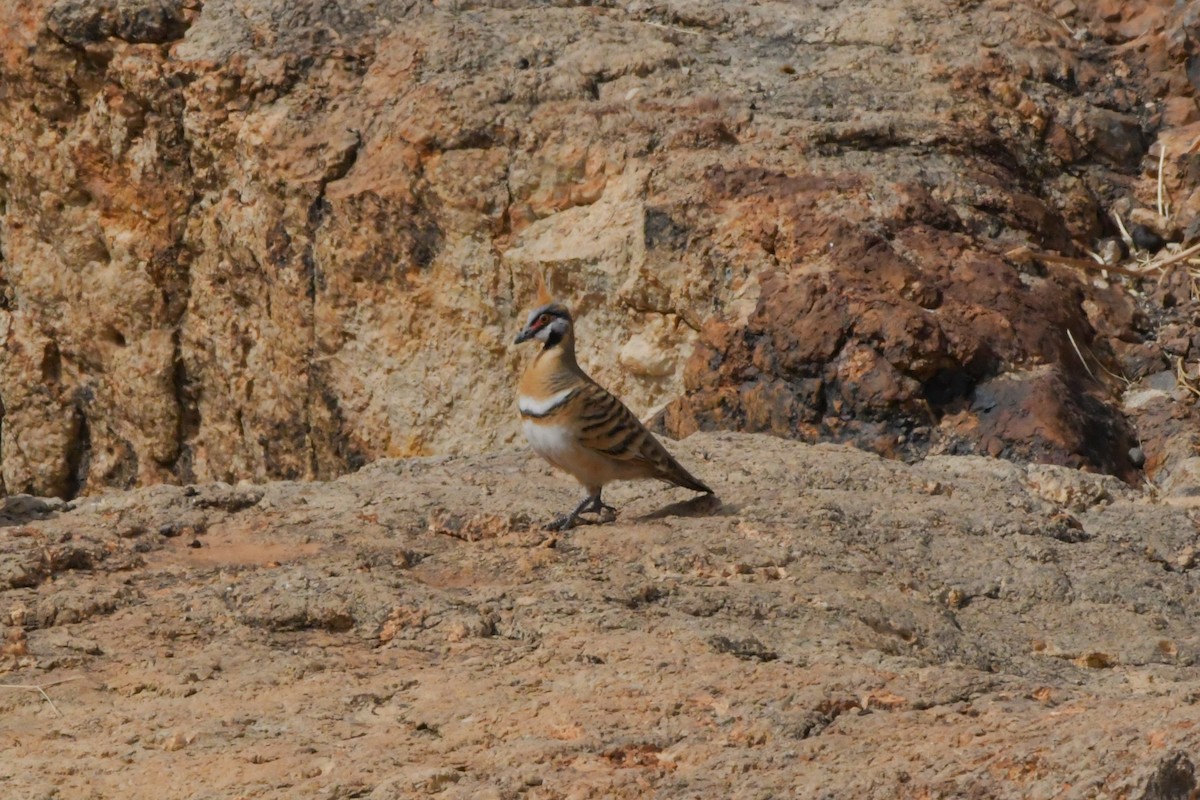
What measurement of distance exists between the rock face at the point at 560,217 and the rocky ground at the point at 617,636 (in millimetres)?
873

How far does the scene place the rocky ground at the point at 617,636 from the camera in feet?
12.4

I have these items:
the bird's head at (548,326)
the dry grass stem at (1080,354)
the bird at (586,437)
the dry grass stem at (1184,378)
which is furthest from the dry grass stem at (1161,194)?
the bird's head at (548,326)

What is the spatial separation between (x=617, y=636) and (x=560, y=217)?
172 inches

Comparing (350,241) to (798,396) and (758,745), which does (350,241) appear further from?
(758,745)

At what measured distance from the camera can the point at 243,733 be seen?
411 cm

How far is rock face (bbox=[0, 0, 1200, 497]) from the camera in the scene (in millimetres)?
7742

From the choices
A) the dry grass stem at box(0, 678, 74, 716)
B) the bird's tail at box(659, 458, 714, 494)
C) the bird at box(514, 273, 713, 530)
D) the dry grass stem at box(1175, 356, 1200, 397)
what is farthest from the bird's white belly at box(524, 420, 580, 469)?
the dry grass stem at box(1175, 356, 1200, 397)

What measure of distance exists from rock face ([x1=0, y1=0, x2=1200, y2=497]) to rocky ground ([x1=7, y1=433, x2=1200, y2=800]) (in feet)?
2.86

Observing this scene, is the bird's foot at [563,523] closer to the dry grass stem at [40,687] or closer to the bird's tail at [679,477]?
the bird's tail at [679,477]

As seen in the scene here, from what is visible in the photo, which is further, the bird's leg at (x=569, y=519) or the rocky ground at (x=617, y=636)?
the bird's leg at (x=569, y=519)

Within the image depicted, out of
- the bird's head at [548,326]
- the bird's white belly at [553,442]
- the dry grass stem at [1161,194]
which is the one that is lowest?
the bird's white belly at [553,442]

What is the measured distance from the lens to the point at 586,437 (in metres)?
6.00

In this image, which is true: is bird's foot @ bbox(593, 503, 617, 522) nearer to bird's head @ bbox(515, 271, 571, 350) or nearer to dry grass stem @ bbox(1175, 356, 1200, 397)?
bird's head @ bbox(515, 271, 571, 350)

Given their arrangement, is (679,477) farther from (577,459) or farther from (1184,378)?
(1184,378)
